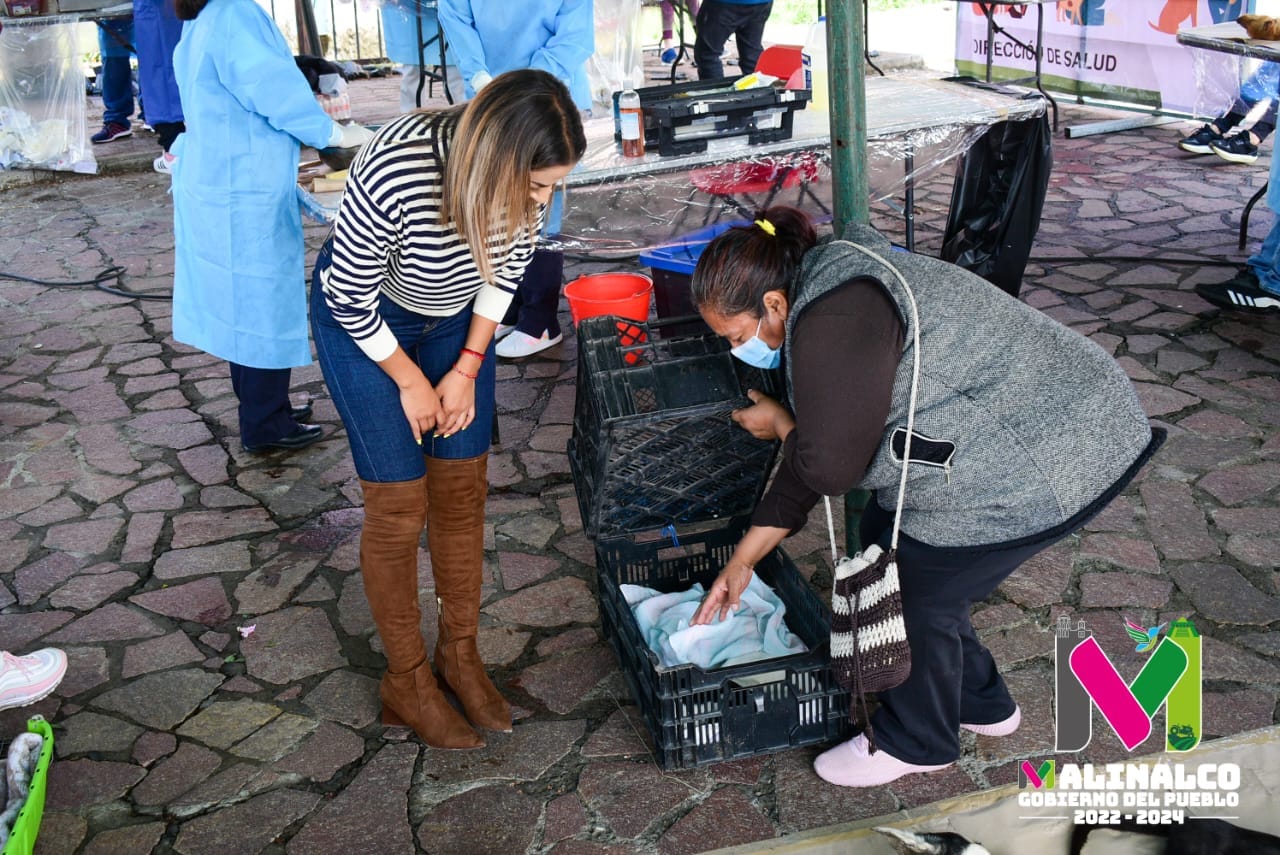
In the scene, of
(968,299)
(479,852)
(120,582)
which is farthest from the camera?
(120,582)

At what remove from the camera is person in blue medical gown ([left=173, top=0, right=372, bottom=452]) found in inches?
137

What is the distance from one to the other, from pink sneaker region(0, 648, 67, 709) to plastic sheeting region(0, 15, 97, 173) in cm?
692

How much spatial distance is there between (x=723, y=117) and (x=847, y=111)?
147cm

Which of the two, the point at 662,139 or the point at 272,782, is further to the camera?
the point at 662,139

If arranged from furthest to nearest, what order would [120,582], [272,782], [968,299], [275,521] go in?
[275,521] < [120,582] < [272,782] < [968,299]

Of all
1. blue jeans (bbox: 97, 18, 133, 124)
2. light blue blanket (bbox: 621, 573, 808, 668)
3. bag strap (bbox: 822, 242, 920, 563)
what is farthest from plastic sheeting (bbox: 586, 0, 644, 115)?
bag strap (bbox: 822, 242, 920, 563)

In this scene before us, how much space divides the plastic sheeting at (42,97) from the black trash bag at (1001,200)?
21.9 ft

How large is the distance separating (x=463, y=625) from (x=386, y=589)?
276 mm

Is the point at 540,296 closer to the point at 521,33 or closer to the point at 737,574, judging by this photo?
the point at 521,33

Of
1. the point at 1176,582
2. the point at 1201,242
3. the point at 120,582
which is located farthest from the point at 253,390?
the point at 1201,242

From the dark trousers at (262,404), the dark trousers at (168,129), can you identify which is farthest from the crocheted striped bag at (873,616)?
the dark trousers at (168,129)

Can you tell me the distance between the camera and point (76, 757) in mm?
2855

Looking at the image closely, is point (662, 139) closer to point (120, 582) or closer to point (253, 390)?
point (253, 390)

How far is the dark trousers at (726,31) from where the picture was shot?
25.6 feet
